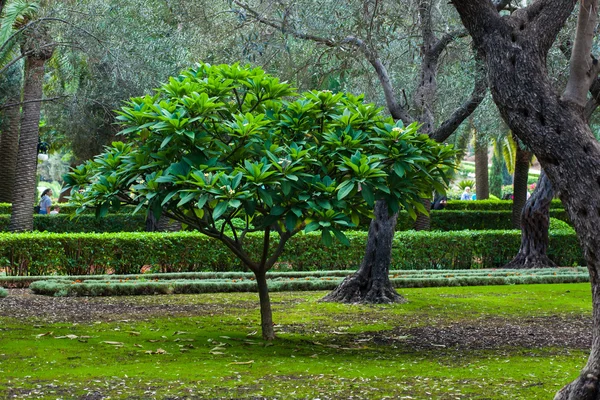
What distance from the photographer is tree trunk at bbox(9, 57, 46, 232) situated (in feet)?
61.8

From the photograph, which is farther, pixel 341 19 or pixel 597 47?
pixel 597 47

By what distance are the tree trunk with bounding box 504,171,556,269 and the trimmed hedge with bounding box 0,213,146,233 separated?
33.5 feet

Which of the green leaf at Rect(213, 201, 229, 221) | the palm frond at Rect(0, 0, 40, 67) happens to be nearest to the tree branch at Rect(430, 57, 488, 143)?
the green leaf at Rect(213, 201, 229, 221)

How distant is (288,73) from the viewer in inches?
505

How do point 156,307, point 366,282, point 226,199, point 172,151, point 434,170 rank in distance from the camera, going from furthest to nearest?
point 366,282 → point 156,307 → point 434,170 → point 172,151 → point 226,199

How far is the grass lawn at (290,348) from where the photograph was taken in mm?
5586

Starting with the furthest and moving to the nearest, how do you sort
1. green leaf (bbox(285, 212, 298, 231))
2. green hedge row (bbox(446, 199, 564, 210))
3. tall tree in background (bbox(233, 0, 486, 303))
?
green hedge row (bbox(446, 199, 564, 210)) < tall tree in background (bbox(233, 0, 486, 303)) < green leaf (bbox(285, 212, 298, 231))

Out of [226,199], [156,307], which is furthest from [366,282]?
[226,199]

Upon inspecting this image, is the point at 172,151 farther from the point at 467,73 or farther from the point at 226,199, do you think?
the point at 467,73

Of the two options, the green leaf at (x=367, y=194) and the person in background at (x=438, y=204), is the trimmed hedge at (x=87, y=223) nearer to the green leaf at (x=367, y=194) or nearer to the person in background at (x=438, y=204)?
the person in background at (x=438, y=204)

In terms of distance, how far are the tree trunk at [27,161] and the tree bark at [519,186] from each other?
14.1 m

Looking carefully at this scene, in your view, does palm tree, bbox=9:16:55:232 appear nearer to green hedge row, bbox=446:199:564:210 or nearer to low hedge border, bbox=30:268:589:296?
low hedge border, bbox=30:268:589:296

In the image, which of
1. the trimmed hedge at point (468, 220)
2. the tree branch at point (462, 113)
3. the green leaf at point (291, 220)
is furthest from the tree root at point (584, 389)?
the trimmed hedge at point (468, 220)

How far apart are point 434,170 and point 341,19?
454 cm
